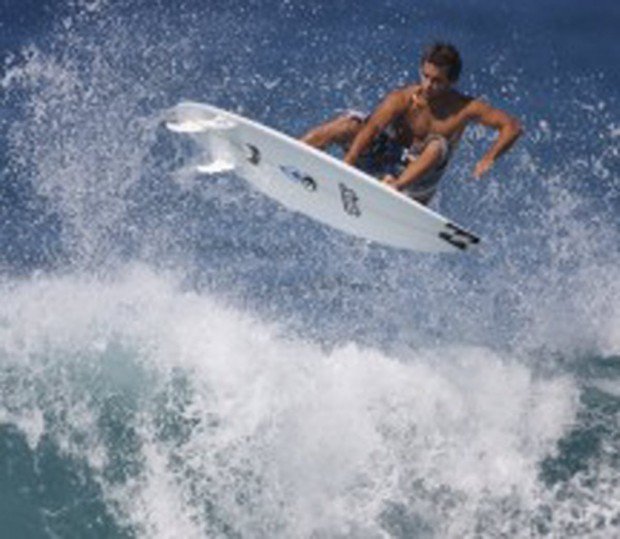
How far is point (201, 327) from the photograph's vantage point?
37.3ft

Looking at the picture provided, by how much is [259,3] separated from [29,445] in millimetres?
16881

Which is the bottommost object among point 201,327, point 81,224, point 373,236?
point 81,224

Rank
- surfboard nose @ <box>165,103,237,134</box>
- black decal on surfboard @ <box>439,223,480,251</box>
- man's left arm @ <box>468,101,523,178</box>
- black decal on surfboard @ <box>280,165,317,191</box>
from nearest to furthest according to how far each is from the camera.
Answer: black decal on surfboard @ <box>439,223,480,251</box>, man's left arm @ <box>468,101,523,178</box>, black decal on surfboard @ <box>280,165,317,191</box>, surfboard nose @ <box>165,103,237,134</box>

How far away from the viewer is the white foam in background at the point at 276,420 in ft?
29.5

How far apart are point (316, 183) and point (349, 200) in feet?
1.04

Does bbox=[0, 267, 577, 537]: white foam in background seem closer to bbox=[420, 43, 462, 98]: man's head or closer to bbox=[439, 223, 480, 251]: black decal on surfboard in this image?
bbox=[439, 223, 480, 251]: black decal on surfboard

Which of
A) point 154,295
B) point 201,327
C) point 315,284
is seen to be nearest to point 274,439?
point 201,327

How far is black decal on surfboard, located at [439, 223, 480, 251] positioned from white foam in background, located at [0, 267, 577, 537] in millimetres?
1582

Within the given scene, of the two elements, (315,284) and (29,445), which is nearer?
(29,445)

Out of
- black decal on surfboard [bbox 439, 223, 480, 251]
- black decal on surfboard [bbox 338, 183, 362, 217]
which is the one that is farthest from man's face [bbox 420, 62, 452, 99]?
black decal on surfboard [bbox 439, 223, 480, 251]

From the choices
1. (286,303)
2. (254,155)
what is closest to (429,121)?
(254,155)

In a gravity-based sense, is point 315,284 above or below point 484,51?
below

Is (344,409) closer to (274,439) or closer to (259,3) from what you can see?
(274,439)

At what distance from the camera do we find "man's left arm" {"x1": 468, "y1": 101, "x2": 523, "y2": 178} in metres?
9.05
